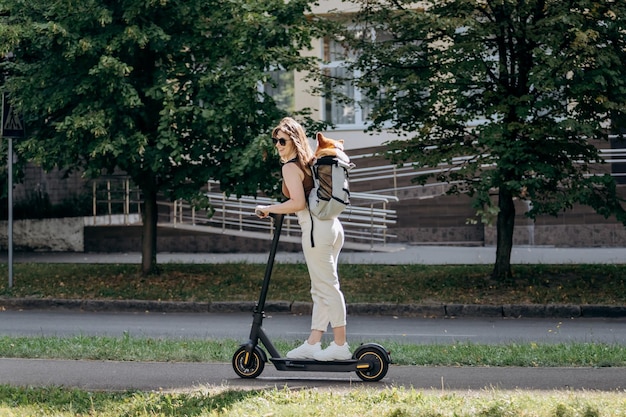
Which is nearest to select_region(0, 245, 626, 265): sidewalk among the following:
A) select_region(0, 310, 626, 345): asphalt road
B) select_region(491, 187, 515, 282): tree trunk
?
select_region(491, 187, 515, 282): tree trunk

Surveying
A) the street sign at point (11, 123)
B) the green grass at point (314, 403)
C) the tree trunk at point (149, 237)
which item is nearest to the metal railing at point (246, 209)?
the tree trunk at point (149, 237)

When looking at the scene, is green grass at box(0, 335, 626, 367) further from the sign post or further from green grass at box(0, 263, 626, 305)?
the sign post

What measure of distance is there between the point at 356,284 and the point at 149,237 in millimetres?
3750

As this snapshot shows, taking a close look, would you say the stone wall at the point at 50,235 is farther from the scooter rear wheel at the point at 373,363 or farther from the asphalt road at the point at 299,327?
the scooter rear wheel at the point at 373,363

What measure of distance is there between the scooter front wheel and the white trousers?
0.63m

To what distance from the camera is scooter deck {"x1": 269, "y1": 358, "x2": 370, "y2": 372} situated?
26.6 ft

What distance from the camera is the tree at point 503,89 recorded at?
14.8 m

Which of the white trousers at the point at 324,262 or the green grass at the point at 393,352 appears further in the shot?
the green grass at the point at 393,352

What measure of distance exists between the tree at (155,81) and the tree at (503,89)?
1644 millimetres

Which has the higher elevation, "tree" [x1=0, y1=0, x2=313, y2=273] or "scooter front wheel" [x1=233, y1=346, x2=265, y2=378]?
"tree" [x1=0, y1=0, x2=313, y2=273]

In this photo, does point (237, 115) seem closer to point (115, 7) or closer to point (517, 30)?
point (115, 7)

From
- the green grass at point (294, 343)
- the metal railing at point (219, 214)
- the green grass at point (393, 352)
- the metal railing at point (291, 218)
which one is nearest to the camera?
the green grass at point (294, 343)

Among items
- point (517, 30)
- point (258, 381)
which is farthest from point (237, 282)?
point (258, 381)

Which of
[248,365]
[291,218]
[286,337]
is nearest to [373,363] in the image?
[248,365]
